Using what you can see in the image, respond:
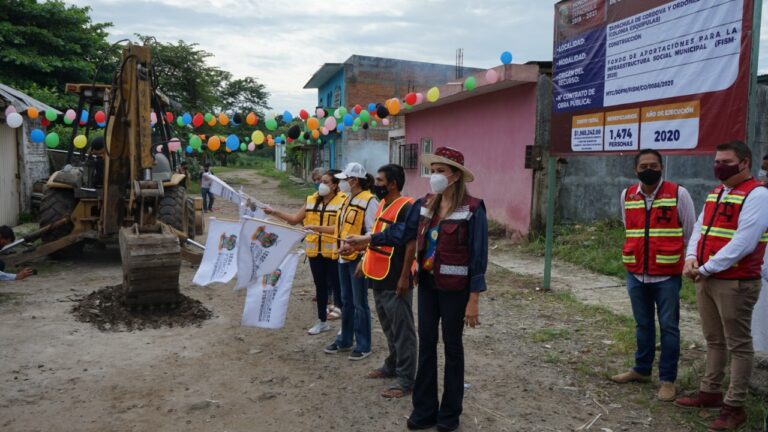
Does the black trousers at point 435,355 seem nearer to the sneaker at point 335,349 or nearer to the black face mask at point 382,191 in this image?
the black face mask at point 382,191

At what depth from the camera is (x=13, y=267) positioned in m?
8.48

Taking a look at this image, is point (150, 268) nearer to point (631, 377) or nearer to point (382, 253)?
point (382, 253)

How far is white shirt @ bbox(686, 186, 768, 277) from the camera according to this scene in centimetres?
356

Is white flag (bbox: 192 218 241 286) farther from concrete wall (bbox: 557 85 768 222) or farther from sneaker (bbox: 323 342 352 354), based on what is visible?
concrete wall (bbox: 557 85 768 222)

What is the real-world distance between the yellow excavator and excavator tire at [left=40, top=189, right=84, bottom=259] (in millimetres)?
14

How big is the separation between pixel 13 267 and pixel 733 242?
892cm

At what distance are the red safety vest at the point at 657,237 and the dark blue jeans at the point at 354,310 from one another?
210 cm

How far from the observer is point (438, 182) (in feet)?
12.0

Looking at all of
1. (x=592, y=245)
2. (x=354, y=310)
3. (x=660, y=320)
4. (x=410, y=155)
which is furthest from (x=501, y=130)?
(x=660, y=320)

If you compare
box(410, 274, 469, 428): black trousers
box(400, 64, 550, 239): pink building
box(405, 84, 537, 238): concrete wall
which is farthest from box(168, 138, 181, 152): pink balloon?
box(405, 84, 537, 238): concrete wall

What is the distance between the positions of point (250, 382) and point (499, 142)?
9.14 m

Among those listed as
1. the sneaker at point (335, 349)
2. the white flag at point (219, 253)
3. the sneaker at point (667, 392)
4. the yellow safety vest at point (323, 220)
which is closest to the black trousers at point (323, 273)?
the yellow safety vest at point (323, 220)

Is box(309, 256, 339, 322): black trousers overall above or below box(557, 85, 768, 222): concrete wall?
below

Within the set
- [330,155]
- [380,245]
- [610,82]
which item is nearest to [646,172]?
[380,245]
